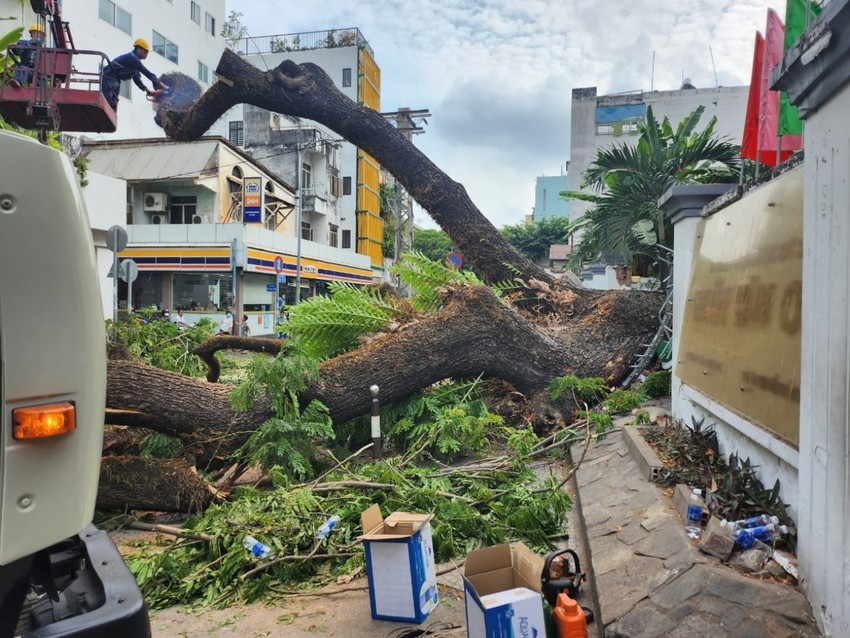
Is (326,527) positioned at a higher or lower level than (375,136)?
lower

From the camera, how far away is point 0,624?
1.72 m

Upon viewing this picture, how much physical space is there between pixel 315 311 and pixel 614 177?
5.92 metres

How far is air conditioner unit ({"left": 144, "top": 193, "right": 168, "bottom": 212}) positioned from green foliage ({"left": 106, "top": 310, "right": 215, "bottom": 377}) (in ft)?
56.4

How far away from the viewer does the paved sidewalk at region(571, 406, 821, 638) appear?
95.9 inches

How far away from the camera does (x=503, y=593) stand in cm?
262

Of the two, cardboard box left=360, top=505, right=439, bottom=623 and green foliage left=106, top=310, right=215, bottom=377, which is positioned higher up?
green foliage left=106, top=310, right=215, bottom=377

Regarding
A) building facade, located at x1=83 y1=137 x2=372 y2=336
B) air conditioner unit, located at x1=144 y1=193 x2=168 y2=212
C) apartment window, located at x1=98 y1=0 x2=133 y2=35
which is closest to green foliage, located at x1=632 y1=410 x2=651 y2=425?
building facade, located at x1=83 y1=137 x2=372 y2=336

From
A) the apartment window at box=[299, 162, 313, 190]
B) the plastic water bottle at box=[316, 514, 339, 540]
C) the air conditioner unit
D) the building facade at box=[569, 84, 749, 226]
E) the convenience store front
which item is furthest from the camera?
the apartment window at box=[299, 162, 313, 190]

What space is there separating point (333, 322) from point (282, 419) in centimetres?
182

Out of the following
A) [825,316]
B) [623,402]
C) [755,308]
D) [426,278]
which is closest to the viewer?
[825,316]

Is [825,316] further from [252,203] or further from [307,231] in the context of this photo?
[307,231]

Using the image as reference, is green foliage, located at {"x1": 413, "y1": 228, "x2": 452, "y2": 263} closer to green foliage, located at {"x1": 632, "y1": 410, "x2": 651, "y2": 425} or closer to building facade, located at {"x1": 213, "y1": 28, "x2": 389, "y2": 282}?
building facade, located at {"x1": 213, "y1": 28, "x2": 389, "y2": 282}

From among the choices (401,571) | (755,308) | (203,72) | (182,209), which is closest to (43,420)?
(401,571)

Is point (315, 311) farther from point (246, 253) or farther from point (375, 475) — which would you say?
point (246, 253)
